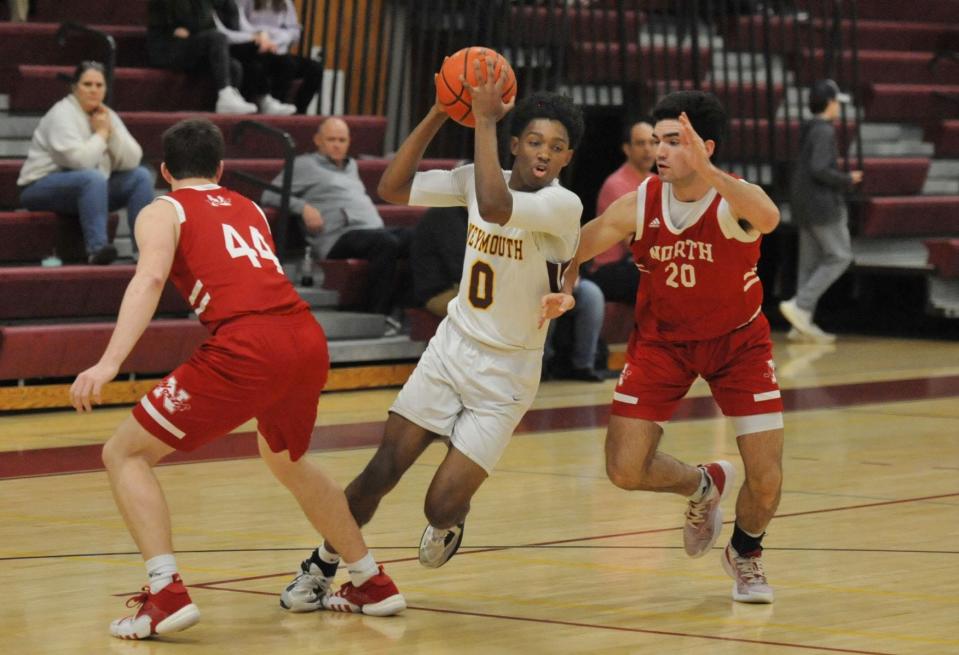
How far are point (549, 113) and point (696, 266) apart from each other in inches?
24.3

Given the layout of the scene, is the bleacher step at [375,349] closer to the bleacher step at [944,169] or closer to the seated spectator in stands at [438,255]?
the seated spectator in stands at [438,255]

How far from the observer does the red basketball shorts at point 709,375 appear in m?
→ 5.08

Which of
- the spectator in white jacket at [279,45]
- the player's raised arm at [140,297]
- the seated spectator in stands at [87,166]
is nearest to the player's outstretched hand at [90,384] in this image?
the player's raised arm at [140,297]

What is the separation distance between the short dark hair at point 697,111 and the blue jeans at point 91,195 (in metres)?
5.21

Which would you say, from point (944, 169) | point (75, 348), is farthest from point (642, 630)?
point (944, 169)

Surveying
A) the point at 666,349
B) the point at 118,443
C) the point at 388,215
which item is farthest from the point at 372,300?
the point at 118,443

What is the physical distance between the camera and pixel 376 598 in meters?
4.69

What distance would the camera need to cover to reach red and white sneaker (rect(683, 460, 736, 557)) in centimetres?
530

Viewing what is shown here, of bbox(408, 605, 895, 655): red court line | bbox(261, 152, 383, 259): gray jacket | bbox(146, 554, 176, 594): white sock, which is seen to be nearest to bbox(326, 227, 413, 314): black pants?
bbox(261, 152, 383, 259): gray jacket

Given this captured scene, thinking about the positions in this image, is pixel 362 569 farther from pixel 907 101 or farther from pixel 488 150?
pixel 907 101

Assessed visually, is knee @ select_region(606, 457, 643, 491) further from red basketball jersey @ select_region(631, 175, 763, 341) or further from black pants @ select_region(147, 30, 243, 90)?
black pants @ select_region(147, 30, 243, 90)

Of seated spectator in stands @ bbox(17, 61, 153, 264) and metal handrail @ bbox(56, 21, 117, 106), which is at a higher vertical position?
metal handrail @ bbox(56, 21, 117, 106)

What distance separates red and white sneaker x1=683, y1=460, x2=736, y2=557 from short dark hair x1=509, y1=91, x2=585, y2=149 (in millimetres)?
1163

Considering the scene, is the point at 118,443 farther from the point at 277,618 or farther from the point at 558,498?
the point at 558,498
